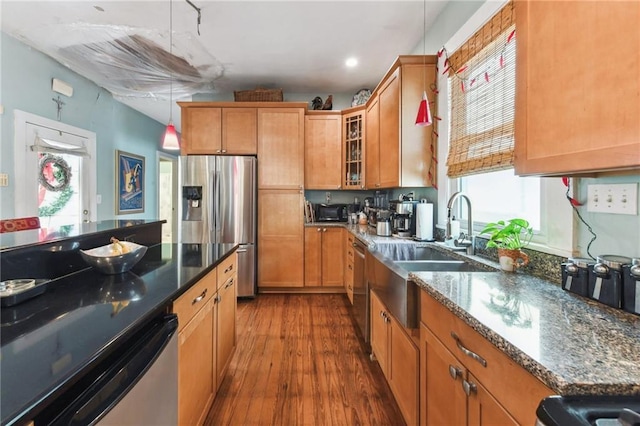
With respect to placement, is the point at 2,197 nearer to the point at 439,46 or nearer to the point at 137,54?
the point at 137,54

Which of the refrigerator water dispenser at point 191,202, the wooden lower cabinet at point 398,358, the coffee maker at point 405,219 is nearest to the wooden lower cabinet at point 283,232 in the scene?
the refrigerator water dispenser at point 191,202

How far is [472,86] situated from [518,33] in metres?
0.97

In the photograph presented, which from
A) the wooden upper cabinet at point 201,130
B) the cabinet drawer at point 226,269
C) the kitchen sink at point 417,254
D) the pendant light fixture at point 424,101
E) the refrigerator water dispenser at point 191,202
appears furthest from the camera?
the wooden upper cabinet at point 201,130

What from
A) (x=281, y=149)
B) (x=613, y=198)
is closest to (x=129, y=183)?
(x=281, y=149)

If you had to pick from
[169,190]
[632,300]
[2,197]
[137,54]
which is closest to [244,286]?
[2,197]

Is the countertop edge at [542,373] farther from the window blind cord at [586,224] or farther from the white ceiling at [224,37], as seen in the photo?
the white ceiling at [224,37]

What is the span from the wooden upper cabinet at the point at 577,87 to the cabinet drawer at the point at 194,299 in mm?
1409

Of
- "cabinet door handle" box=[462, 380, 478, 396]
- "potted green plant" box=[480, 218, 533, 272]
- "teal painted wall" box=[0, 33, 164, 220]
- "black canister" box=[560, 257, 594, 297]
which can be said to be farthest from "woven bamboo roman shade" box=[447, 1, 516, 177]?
"teal painted wall" box=[0, 33, 164, 220]

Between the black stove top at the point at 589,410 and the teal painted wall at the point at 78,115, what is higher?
the teal painted wall at the point at 78,115

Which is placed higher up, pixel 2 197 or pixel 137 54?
pixel 137 54

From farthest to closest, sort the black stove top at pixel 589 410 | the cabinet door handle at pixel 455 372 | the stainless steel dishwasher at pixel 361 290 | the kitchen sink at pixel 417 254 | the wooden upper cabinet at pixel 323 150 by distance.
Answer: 1. the wooden upper cabinet at pixel 323 150
2. the stainless steel dishwasher at pixel 361 290
3. the kitchen sink at pixel 417 254
4. the cabinet door handle at pixel 455 372
5. the black stove top at pixel 589 410

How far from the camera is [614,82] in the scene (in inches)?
28.7

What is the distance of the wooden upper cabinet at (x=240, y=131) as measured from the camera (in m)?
3.59

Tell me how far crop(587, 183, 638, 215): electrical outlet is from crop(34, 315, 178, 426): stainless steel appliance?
161cm
